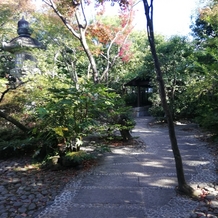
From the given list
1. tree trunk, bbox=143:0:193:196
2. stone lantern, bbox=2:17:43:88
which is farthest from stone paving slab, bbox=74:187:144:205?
stone lantern, bbox=2:17:43:88

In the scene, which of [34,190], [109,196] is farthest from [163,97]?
[34,190]

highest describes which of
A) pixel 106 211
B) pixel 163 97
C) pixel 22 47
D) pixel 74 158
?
pixel 22 47

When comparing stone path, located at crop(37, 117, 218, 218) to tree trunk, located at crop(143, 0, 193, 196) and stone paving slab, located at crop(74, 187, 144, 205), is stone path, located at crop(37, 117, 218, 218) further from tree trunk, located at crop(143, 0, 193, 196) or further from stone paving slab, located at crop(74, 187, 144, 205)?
tree trunk, located at crop(143, 0, 193, 196)

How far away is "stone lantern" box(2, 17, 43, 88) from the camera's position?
7715 millimetres

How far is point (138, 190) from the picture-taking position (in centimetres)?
334

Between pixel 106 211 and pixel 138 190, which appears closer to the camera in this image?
pixel 106 211

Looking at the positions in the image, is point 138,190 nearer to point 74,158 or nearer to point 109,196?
point 109,196

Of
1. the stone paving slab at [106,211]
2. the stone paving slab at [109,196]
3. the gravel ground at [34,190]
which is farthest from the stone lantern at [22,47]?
the stone paving slab at [106,211]

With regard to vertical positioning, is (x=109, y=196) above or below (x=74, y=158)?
below

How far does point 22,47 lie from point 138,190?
6.84 metres

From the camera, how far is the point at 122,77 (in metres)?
17.4

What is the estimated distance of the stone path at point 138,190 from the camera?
271cm

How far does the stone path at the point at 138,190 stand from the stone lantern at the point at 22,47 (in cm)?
514

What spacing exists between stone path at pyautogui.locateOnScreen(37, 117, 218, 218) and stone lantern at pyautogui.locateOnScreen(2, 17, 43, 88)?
16.9 ft
